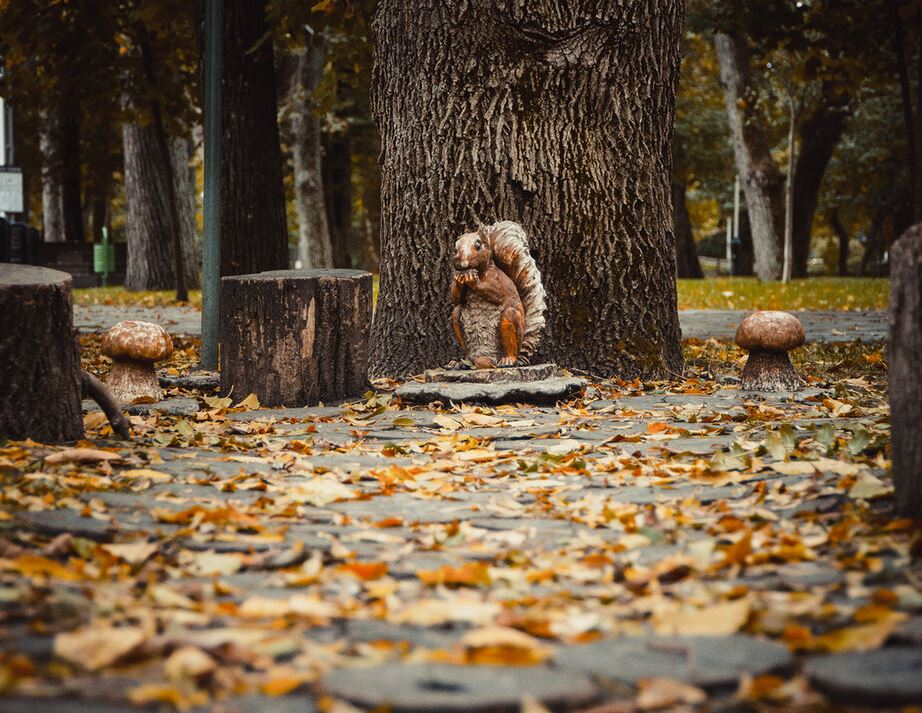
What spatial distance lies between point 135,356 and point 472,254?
2265 millimetres

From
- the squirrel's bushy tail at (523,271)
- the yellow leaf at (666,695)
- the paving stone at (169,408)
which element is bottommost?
the yellow leaf at (666,695)

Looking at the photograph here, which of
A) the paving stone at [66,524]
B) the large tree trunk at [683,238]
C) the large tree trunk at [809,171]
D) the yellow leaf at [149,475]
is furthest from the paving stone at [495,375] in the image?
the large tree trunk at [683,238]

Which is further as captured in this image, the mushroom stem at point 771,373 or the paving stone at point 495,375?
the mushroom stem at point 771,373

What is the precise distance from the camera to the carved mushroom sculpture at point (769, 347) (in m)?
7.45

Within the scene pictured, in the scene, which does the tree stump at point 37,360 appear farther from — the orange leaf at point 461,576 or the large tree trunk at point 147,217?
the large tree trunk at point 147,217

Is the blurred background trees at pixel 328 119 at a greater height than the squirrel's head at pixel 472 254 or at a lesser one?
greater

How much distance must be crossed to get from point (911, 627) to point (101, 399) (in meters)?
4.17

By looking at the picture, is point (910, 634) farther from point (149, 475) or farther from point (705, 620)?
point (149, 475)

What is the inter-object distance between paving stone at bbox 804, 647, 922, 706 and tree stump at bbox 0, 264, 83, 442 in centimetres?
391

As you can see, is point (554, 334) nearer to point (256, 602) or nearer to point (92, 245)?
point (256, 602)

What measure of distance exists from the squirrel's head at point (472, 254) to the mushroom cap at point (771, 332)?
1757mm

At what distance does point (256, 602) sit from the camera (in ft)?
10.2

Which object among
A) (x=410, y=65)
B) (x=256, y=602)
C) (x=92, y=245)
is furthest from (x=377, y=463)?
(x=92, y=245)

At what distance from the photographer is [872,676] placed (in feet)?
8.17
